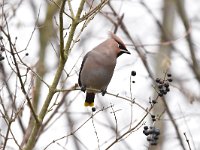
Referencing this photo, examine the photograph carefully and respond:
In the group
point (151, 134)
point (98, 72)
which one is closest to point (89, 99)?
point (98, 72)

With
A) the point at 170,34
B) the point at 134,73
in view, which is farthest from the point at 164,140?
the point at 134,73

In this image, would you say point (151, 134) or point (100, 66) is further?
point (100, 66)

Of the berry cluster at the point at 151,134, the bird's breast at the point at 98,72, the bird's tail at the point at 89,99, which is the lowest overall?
the berry cluster at the point at 151,134

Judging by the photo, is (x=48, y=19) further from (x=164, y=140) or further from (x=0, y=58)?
(x=0, y=58)

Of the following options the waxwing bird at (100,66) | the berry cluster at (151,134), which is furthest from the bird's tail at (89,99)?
the berry cluster at (151,134)

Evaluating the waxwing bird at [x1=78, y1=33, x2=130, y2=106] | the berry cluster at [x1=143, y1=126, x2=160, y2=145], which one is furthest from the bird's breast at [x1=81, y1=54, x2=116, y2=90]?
the berry cluster at [x1=143, y1=126, x2=160, y2=145]

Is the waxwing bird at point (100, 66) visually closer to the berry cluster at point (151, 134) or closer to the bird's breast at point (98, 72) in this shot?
the bird's breast at point (98, 72)

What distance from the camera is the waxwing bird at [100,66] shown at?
21.1 ft

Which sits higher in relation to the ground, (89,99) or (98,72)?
(98,72)

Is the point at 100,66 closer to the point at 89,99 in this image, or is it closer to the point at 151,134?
the point at 89,99

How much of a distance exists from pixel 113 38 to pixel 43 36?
3.45 metres

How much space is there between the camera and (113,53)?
6.45 metres

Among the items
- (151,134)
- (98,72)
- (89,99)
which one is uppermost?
(98,72)

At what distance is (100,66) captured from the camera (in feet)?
21.2
